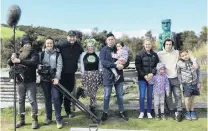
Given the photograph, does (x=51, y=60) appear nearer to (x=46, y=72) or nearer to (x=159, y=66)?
(x=46, y=72)

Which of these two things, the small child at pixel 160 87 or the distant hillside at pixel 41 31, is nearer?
the small child at pixel 160 87

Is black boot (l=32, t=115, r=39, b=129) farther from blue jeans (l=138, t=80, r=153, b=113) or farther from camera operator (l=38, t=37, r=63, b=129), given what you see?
blue jeans (l=138, t=80, r=153, b=113)

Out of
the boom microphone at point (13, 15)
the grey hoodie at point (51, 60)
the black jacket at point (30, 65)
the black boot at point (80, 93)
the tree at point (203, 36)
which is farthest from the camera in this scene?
the tree at point (203, 36)

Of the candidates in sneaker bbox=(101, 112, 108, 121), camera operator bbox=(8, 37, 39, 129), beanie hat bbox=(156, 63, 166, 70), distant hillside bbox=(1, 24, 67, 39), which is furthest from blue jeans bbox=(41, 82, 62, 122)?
distant hillside bbox=(1, 24, 67, 39)

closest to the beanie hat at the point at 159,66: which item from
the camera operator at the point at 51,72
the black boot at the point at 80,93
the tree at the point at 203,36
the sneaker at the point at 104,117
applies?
the sneaker at the point at 104,117

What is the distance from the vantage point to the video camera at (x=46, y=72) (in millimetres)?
4914

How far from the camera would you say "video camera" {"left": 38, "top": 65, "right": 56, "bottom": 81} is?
491 cm

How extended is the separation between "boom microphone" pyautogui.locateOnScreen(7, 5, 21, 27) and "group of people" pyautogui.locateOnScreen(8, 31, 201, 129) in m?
0.50

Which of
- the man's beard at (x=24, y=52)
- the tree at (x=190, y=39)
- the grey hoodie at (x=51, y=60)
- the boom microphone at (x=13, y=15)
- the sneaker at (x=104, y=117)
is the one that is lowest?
the sneaker at (x=104, y=117)

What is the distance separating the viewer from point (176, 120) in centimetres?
542

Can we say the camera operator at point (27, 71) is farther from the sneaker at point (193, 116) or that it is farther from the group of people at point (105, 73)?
the sneaker at point (193, 116)

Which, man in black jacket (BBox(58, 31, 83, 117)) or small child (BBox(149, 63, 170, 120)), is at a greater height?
man in black jacket (BBox(58, 31, 83, 117))

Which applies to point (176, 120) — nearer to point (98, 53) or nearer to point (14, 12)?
point (98, 53)

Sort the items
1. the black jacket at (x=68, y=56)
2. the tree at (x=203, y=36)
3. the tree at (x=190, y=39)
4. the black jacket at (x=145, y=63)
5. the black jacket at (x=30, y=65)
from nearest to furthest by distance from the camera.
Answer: the black jacket at (x=30, y=65)
the black jacket at (x=68, y=56)
the black jacket at (x=145, y=63)
the tree at (x=190, y=39)
the tree at (x=203, y=36)
